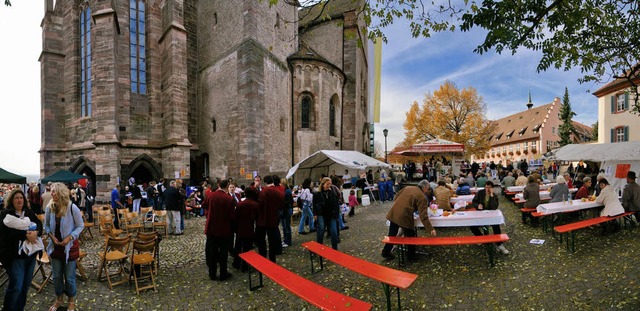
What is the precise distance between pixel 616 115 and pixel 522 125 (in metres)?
25.4

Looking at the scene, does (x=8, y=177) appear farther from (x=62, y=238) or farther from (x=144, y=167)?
(x=62, y=238)

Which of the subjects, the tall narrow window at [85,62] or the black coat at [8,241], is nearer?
the black coat at [8,241]

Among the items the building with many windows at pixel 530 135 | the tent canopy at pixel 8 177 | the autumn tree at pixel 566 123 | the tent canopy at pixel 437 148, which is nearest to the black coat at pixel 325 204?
the tent canopy at pixel 437 148

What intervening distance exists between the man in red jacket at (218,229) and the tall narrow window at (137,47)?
594 inches

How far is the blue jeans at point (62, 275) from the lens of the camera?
3996 mm

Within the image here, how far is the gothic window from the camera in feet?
66.1

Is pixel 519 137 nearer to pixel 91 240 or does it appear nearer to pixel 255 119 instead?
pixel 255 119

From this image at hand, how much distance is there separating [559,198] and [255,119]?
12.5m

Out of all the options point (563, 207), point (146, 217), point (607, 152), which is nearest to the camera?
point (563, 207)

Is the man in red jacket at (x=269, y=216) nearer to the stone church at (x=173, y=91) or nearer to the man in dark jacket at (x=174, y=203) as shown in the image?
the man in dark jacket at (x=174, y=203)

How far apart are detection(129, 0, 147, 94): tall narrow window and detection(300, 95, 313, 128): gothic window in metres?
9.31

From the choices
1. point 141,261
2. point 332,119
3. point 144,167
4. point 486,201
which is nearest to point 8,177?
point 144,167

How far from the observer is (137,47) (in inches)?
677

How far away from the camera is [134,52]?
1709 centimetres
